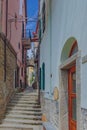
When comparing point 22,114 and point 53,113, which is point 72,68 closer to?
point 53,113

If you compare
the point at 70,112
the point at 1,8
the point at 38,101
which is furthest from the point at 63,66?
the point at 38,101

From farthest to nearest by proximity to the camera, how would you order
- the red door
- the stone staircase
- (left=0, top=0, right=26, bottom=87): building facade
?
(left=0, top=0, right=26, bottom=87): building facade < the stone staircase < the red door

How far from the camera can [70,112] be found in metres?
6.91

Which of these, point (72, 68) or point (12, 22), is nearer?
point (72, 68)

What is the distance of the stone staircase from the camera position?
1156 cm

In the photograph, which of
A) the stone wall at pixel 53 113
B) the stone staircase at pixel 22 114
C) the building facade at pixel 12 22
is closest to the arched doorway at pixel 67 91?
the stone wall at pixel 53 113

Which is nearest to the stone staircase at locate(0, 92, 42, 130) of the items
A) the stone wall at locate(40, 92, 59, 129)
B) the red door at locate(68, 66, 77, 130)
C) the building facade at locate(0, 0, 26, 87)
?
the stone wall at locate(40, 92, 59, 129)

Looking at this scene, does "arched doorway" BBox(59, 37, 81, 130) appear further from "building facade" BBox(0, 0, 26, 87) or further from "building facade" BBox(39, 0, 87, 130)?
"building facade" BBox(0, 0, 26, 87)

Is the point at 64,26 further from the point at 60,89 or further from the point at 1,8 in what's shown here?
the point at 1,8

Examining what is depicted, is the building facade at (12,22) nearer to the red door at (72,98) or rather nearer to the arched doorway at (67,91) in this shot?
the arched doorway at (67,91)

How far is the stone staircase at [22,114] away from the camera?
1156 cm

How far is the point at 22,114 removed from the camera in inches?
520

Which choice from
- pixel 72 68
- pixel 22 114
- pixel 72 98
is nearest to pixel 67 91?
pixel 72 98

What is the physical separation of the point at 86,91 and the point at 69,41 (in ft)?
6.53
